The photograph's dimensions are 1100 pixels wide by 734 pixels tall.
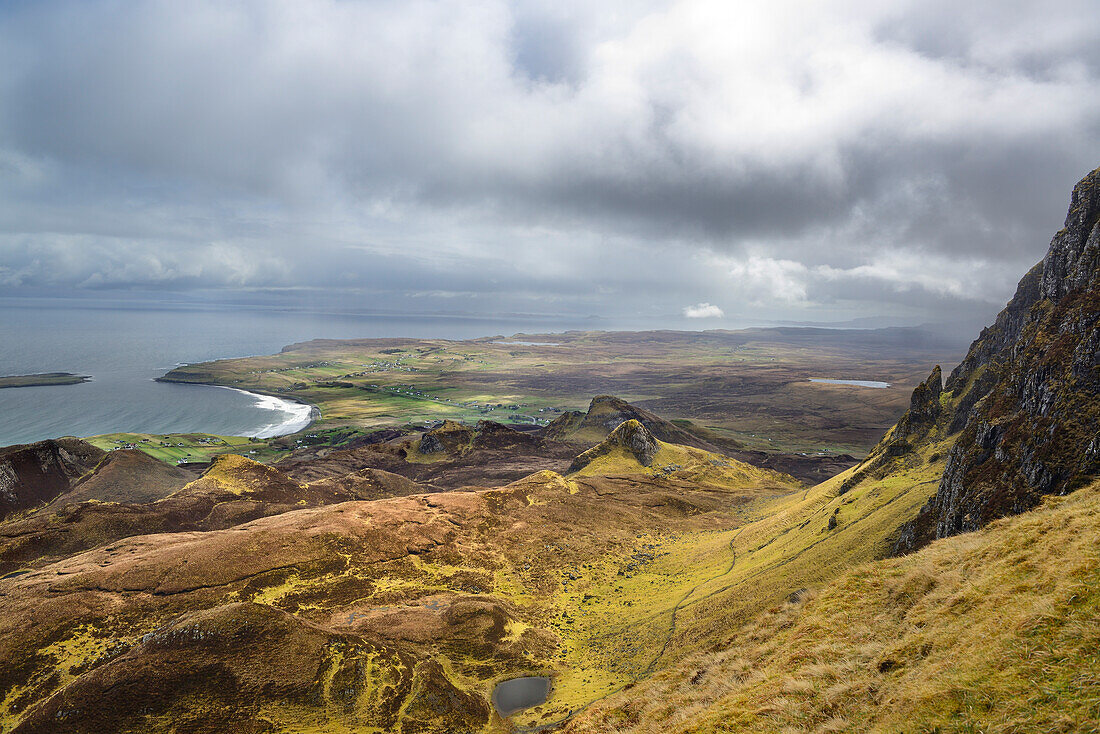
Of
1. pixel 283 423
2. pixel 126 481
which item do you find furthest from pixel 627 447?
pixel 283 423

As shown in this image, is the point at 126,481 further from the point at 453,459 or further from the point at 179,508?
the point at 453,459

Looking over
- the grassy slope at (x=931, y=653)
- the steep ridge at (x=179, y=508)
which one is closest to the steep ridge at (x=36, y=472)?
the steep ridge at (x=179, y=508)

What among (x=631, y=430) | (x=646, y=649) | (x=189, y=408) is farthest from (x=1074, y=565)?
(x=189, y=408)

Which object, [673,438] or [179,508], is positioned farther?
[673,438]

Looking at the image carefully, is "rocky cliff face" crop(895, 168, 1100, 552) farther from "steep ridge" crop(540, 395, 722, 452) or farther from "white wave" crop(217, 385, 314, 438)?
"white wave" crop(217, 385, 314, 438)

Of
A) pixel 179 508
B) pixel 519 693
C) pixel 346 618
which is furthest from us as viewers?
pixel 179 508

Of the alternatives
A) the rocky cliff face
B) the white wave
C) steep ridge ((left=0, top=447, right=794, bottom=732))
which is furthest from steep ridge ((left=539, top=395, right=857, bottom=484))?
the rocky cliff face
